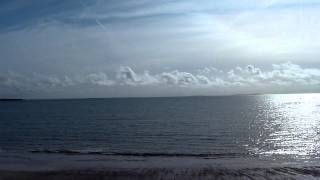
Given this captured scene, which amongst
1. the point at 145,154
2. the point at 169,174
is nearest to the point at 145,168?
the point at 169,174

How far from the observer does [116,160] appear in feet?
118

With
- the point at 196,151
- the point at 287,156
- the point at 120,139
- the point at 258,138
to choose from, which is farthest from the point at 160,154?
the point at 258,138

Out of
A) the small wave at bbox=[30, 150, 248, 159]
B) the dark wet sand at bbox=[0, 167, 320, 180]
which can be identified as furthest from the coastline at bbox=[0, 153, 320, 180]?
the small wave at bbox=[30, 150, 248, 159]

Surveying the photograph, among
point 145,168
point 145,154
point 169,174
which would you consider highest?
point 145,154

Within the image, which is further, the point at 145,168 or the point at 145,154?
the point at 145,154

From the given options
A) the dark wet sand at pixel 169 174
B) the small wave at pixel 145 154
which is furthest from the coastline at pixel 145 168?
the small wave at pixel 145 154

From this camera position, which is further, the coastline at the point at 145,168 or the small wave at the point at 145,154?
the small wave at the point at 145,154

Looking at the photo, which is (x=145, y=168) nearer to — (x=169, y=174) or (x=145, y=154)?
(x=169, y=174)

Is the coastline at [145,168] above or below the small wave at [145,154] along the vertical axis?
below

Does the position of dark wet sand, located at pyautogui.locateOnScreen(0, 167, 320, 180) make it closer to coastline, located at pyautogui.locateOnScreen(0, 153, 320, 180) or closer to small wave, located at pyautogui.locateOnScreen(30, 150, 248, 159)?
coastline, located at pyautogui.locateOnScreen(0, 153, 320, 180)

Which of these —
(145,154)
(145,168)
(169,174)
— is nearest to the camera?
(169,174)

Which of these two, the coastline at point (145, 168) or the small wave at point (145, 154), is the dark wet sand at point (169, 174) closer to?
the coastline at point (145, 168)

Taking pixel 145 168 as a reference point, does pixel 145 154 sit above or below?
above

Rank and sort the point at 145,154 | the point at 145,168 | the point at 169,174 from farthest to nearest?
the point at 145,154
the point at 145,168
the point at 169,174
